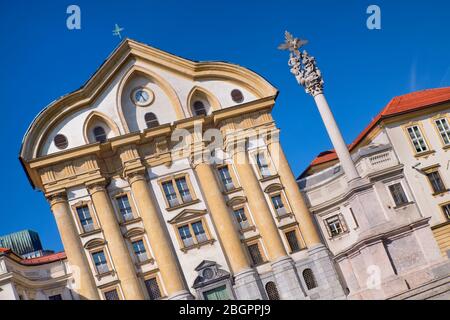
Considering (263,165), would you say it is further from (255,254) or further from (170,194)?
(170,194)

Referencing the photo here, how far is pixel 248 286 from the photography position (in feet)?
114

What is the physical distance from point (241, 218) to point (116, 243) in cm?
871

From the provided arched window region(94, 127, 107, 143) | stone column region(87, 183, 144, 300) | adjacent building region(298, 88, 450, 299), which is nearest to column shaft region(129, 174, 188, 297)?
stone column region(87, 183, 144, 300)

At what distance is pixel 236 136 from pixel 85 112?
10778 millimetres

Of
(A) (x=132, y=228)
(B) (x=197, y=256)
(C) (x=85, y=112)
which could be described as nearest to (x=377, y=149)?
(B) (x=197, y=256)

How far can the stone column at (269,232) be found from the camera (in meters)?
35.2

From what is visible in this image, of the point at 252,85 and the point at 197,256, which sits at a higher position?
the point at 252,85

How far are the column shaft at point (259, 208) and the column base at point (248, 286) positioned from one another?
6.82 feet

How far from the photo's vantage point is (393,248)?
30438 mm

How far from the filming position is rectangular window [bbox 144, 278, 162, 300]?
3494 centimetres

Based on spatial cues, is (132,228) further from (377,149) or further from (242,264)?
(377,149)

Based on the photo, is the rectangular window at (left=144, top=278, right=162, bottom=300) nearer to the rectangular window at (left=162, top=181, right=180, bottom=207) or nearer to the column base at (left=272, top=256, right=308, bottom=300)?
the rectangular window at (left=162, top=181, right=180, bottom=207)

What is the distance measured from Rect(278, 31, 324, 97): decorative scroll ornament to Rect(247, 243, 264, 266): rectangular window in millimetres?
11039
